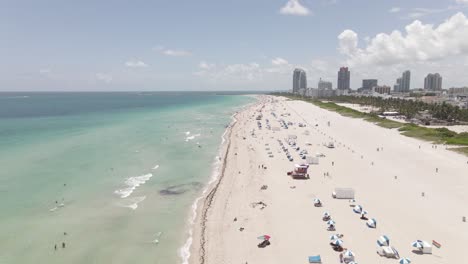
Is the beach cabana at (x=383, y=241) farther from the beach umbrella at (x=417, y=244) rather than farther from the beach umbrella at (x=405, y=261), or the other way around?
the beach umbrella at (x=405, y=261)

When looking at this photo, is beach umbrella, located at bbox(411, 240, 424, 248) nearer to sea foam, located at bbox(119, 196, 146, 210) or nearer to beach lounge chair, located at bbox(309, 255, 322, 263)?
beach lounge chair, located at bbox(309, 255, 322, 263)

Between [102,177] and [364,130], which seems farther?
[364,130]

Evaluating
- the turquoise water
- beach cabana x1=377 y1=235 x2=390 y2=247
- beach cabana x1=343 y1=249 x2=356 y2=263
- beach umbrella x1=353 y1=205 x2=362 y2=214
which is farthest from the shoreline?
beach umbrella x1=353 y1=205 x2=362 y2=214

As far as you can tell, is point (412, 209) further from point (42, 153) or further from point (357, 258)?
point (42, 153)

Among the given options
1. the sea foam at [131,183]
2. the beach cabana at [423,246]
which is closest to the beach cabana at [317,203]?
the beach cabana at [423,246]

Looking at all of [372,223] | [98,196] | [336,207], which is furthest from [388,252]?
[98,196]

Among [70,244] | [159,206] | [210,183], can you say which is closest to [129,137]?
[210,183]
